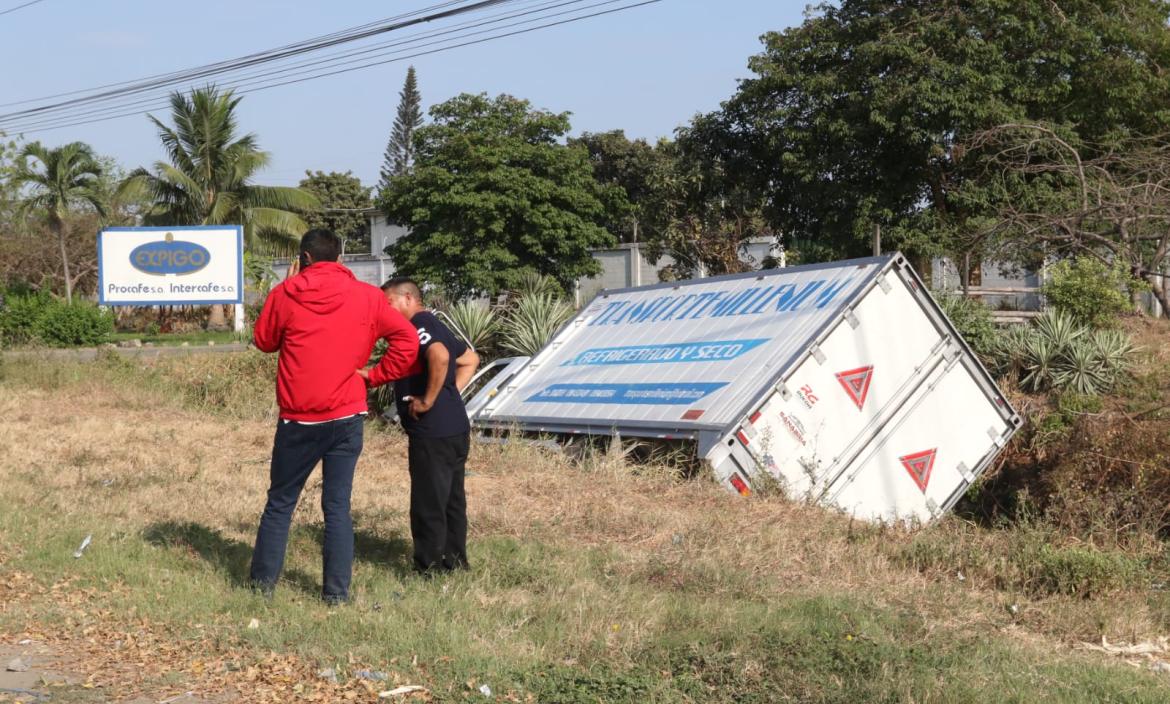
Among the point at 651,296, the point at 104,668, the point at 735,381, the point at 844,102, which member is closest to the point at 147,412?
the point at 651,296

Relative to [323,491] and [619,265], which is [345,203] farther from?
[323,491]

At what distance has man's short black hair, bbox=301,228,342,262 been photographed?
233 inches

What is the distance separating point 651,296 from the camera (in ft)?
43.8

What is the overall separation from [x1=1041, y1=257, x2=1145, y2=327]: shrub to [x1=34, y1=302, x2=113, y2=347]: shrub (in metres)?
19.9

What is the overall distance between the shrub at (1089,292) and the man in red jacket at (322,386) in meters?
16.1

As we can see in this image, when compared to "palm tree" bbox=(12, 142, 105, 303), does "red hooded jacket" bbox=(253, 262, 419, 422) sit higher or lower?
lower

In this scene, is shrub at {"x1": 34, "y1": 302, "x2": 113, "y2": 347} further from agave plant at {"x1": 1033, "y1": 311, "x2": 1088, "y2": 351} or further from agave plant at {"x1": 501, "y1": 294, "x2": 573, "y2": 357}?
agave plant at {"x1": 1033, "y1": 311, "x2": 1088, "y2": 351}

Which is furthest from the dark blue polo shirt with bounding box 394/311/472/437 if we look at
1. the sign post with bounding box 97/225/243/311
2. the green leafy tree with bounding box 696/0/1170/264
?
the sign post with bounding box 97/225/243/311

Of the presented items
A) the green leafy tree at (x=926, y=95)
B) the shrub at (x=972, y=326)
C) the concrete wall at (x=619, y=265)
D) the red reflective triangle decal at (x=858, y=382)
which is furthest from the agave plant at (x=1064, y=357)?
the concrete wall at (x=619, y=265)

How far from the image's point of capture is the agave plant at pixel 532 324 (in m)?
17.9

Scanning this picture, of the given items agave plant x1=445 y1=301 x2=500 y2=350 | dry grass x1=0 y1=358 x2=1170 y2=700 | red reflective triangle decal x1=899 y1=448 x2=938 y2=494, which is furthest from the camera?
agave plant x1=445 y1=301 x2=500 y2=350

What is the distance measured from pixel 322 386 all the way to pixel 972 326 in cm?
1437

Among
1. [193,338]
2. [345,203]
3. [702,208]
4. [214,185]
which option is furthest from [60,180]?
[345,203]

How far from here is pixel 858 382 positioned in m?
10.3
